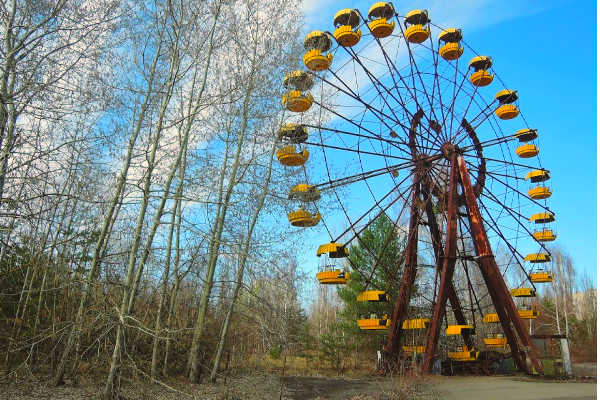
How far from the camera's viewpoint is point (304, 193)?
1460 centimetres

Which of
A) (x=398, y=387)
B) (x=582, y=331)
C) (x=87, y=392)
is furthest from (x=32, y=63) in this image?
(x=582, y=331)

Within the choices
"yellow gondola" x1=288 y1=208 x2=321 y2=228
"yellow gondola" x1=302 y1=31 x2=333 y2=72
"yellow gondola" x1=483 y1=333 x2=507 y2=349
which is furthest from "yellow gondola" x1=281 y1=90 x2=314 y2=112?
"yellow gondola" x1=483 y1=333 x2=507 y2=349

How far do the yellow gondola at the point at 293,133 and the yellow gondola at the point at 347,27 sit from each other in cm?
409

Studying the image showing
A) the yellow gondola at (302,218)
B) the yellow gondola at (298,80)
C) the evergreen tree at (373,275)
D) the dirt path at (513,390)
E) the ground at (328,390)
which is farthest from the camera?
the evergreen tree at (373,275)

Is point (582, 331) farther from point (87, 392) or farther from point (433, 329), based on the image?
point (87, 392)

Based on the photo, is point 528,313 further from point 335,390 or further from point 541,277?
point 335,390

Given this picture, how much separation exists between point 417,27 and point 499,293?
32.0ft

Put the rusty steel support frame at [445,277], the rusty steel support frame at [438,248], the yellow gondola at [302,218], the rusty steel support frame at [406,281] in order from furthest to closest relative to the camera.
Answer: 1. the rusty steel support frame at [438,248]
2. the rusty steel support frame at [406,281]
3. the rusty steel support frame at [445,277]
4. the yellow gondola at [302,218]

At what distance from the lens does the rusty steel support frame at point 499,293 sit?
14990 mm

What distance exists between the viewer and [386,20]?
17328mm

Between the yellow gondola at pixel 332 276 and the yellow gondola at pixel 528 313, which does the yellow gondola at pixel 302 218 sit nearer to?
the yellow gondola at pixel 332 276

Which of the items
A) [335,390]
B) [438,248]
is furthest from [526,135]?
[335,390]

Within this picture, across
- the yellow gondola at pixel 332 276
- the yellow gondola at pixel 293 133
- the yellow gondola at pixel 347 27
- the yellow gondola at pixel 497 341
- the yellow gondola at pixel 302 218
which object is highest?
the yellow gondola at pixel 347 27

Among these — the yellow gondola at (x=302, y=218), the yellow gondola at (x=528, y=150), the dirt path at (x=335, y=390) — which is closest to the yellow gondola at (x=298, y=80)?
the yellow gondola at (x=302, y=218)
